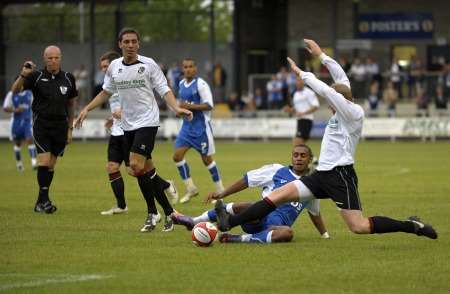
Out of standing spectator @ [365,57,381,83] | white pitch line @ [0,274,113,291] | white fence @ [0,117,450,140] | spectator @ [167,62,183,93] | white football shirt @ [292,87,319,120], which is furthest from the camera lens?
spectator @ [167,62,183,93]

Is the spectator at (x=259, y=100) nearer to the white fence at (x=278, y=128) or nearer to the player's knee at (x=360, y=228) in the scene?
the white fence at (x=278, y=128)

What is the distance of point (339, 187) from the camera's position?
10.7 metres

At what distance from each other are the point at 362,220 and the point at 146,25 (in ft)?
163

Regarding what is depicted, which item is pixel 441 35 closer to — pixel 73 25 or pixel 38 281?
pixel 73 25

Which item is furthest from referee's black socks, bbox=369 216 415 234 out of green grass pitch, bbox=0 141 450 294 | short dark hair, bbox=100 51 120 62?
short dark hair, bbox=100 51 120 62

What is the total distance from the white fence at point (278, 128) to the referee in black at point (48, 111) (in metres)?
22.7

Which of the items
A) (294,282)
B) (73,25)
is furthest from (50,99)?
(73,25)

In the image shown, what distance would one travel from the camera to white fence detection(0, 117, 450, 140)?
1468 inches

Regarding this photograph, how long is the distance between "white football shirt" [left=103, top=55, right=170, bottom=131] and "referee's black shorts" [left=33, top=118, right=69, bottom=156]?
2673mm

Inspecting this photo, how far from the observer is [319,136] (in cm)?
3812

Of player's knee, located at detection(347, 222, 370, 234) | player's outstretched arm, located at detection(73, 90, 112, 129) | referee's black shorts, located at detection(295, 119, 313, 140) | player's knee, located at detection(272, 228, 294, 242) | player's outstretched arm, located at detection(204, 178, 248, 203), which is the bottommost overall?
referee's black shorts, located at detection(295, 119, 313, 140)

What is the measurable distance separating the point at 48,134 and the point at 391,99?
2478cm

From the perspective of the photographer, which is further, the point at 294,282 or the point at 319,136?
the point at 319,136

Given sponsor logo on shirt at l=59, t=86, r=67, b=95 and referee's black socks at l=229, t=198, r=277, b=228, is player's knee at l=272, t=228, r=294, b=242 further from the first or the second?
sponsor logo on shirt at l=59, t=86, r=67, b=95
